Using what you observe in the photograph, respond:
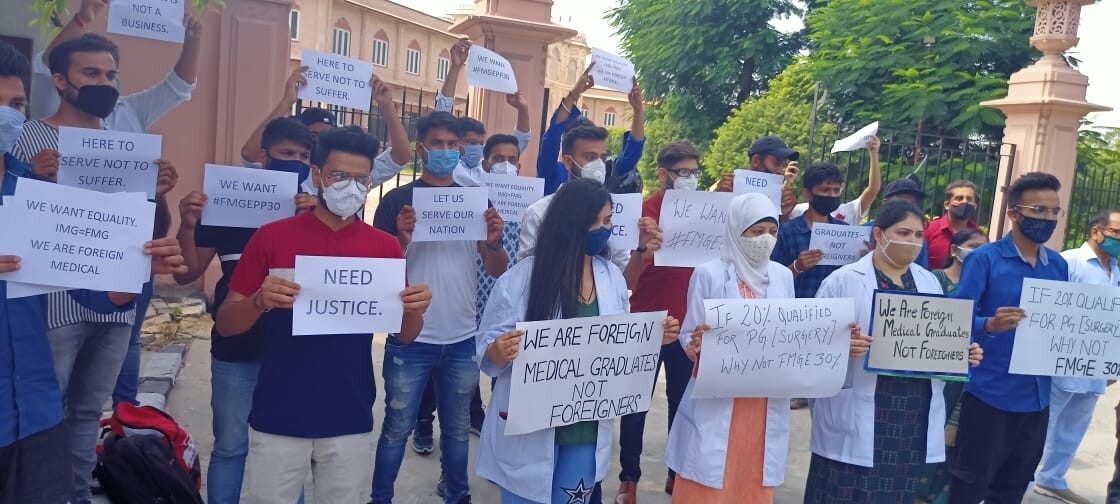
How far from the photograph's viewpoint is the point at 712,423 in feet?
11.6

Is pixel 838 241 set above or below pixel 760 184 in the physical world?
below

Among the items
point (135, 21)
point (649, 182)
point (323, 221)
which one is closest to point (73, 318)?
point (323, 221)

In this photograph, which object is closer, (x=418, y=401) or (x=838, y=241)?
(x=418, y=401)

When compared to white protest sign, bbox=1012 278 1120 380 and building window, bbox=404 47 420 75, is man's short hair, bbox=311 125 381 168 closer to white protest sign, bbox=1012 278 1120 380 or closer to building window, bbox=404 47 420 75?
white protest sign, bbox=1012 278 1120 380

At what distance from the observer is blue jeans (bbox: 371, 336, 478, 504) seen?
3.99 metres

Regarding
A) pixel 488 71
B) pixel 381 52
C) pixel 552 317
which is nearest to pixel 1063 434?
pixel 552 317

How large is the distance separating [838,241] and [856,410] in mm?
1439

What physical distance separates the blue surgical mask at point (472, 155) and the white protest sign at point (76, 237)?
7.64ft

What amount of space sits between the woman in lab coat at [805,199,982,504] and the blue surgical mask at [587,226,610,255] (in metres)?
1.18

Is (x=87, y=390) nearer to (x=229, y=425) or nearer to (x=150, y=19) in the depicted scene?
(x=229, y=425)

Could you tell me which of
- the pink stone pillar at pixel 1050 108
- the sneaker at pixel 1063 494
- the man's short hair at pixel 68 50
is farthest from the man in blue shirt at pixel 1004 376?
the pink stone pillar at pixel 1050 108

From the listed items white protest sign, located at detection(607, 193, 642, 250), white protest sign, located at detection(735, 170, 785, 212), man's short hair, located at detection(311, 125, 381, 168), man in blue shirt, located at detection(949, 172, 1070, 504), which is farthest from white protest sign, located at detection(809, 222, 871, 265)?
man's short hair, located at detection(311, 125, 381, 168)

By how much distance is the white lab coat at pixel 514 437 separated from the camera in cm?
314

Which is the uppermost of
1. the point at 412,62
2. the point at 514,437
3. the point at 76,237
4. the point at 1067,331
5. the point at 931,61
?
the point at 412,62
